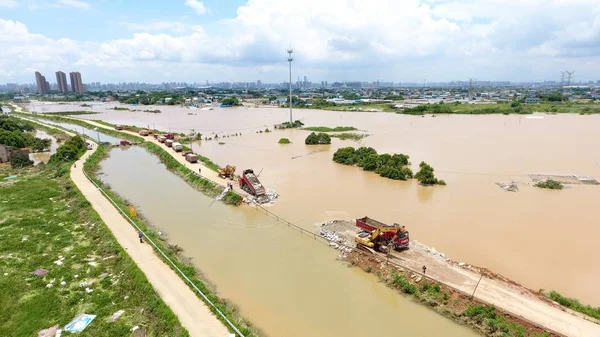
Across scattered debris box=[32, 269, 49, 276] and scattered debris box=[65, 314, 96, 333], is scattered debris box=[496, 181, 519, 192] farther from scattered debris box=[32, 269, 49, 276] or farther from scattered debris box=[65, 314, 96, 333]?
scattered debris box=[32, 269, 49, 276]

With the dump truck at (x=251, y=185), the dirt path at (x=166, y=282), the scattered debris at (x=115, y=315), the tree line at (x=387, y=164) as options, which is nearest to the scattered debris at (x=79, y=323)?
the scattered debris at (x=115, y=315)

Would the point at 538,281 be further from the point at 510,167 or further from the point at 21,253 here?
A: the point at 21,253

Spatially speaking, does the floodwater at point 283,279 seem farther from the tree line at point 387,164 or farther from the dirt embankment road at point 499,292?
the tree line at point 387,164

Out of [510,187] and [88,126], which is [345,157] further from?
[88,126]

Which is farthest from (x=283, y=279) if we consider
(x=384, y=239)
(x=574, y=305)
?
(x=574, y=305)

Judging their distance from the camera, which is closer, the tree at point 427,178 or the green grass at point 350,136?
the tree at point 427,178
